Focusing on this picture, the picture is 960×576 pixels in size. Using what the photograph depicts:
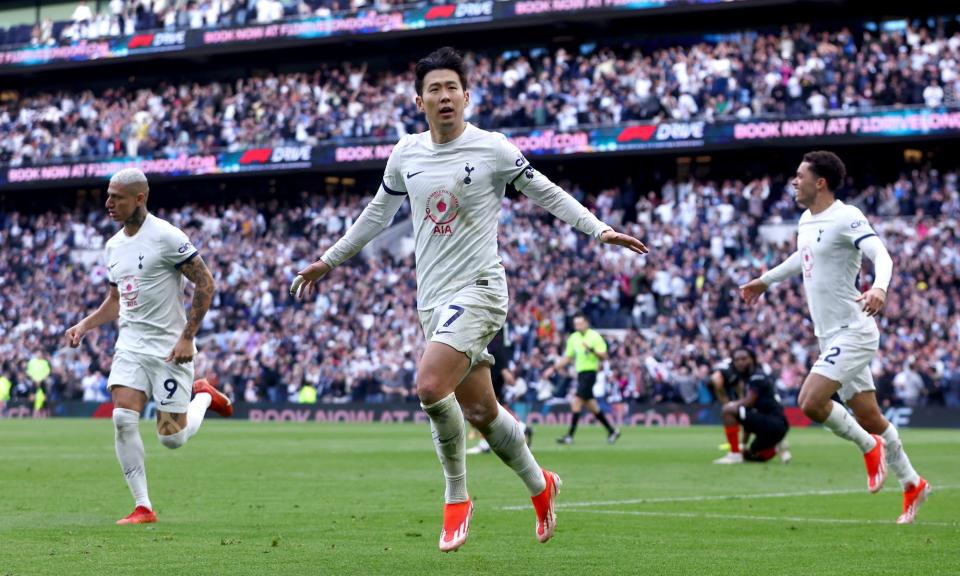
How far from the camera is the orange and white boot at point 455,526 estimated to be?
789 cm

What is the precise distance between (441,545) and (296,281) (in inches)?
71.9

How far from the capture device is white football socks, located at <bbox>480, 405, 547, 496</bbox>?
8.26 m

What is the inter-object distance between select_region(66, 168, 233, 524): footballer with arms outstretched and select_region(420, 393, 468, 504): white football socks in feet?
10.2

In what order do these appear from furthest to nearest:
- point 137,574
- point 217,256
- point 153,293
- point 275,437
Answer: point 217,256, point 275,437, point 153,293, point 137,574

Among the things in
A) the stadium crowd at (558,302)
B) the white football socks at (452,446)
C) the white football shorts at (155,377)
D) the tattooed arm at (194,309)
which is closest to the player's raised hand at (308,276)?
the white football socks at (452,446)

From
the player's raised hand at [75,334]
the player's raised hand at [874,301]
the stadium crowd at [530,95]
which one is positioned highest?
the stadium crowd at [530,95]

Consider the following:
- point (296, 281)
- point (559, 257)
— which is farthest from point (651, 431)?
point (296, 281)

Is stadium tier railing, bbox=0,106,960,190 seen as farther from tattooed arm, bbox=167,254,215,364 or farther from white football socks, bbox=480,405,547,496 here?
white football socks, bbox=480,405,547,496

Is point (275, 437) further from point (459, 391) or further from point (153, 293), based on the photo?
point (459, 391)

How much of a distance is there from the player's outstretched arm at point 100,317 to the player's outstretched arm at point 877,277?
18.7ft

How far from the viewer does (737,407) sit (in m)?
19.1

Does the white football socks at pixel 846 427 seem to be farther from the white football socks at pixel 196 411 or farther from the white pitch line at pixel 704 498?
the white football socks at pixel 196 411

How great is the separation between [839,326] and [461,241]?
14.2ft

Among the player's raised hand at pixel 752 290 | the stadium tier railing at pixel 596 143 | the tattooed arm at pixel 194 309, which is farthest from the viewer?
the stadium tier railing at pixel 596 143
